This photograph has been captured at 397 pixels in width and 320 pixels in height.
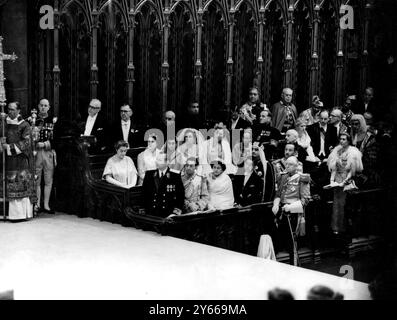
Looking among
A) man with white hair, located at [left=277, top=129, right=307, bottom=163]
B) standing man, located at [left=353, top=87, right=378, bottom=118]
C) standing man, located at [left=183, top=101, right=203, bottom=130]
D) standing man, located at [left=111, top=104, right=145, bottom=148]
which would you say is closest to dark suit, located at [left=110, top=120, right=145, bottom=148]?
standing man, located at [left=111, top=104, right=145, bottom=148]

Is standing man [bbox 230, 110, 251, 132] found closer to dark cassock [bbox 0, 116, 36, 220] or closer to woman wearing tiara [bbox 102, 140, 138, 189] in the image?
woman wearing tiara [bbox 102, 140, 138, 189]

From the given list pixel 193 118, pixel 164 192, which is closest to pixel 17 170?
pixel 164 192

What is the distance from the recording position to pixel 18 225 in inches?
450

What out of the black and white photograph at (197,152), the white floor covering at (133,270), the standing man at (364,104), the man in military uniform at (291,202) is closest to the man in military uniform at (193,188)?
the black and white photograph at (197,152)

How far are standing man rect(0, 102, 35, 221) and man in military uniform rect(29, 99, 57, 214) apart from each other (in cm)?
48

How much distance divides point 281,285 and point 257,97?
4.84 m

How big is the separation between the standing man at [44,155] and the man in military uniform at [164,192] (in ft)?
6.46

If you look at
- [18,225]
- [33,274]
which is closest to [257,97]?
[18,225]

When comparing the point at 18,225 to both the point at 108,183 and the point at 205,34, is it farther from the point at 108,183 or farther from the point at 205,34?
the point at 205,34

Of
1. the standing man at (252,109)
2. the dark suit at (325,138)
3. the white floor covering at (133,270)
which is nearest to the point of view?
the white floor covering at (133,270)

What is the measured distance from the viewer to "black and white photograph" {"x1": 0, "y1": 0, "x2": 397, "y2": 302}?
28.3ft

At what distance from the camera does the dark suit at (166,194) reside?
36.2ft

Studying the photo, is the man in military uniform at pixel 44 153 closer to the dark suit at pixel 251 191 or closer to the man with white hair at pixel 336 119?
the dark suit at pixel 251 191

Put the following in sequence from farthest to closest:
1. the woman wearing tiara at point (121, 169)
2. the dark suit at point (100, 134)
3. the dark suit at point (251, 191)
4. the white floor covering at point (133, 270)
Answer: the dark suit at point (100, 134), the woman wearing tiara at point (121, 169), the dark suit at point (251, 191), the white floor covering at point (133, 270)
